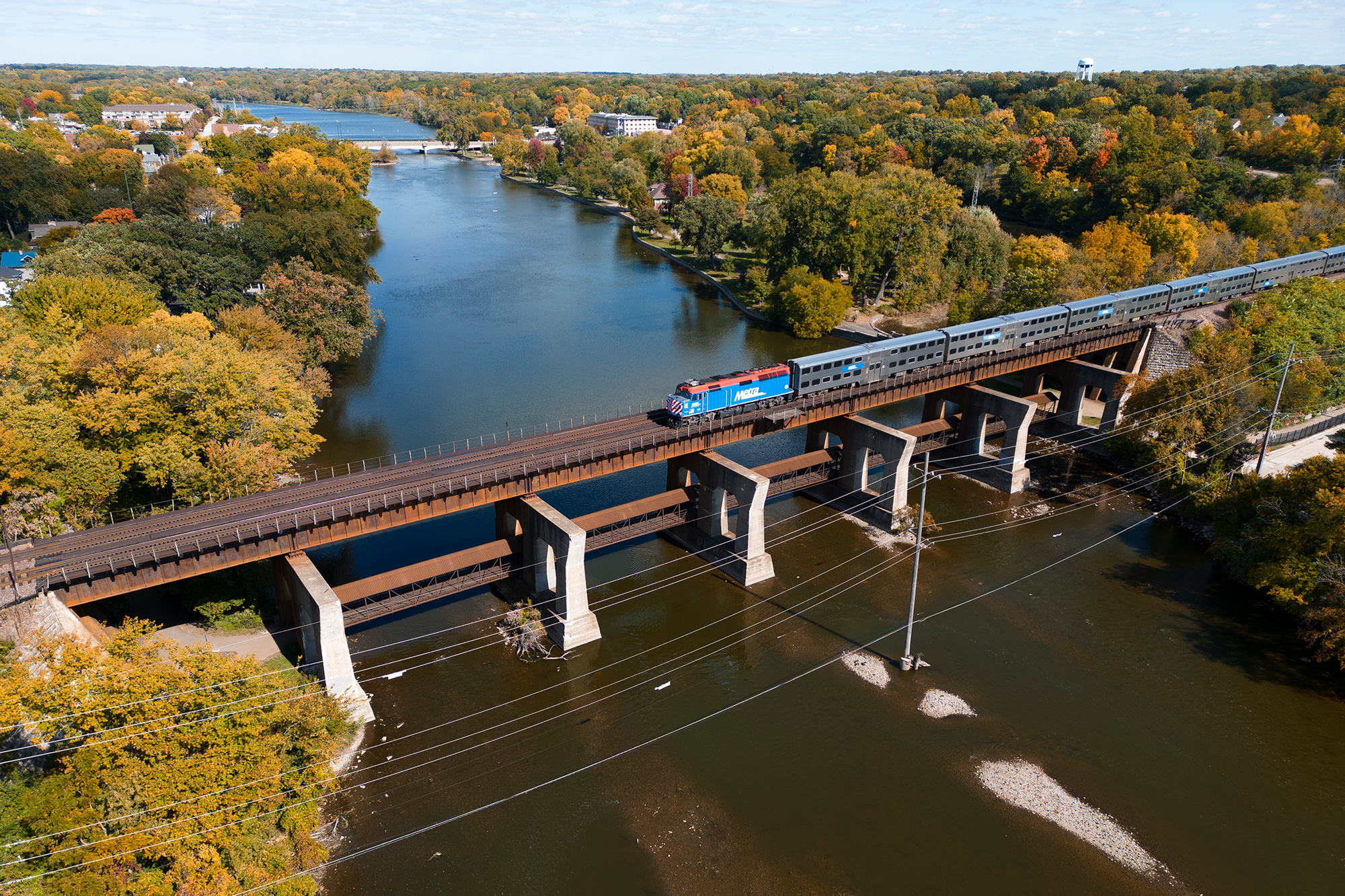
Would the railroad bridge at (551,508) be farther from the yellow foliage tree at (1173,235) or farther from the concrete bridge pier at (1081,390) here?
the yellow foliage tree at (1173,235)

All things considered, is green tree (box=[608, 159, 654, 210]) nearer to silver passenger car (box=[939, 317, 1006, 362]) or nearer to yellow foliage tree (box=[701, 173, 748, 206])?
yellow foliage tree (box=[701, 173, 748, 206])

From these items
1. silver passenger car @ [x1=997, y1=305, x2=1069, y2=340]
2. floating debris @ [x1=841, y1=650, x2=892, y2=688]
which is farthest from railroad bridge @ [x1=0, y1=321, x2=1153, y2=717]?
floating debris @ [x1=841, y1=650, x2=892, y2=688]

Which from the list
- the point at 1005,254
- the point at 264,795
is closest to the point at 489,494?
the point at 264,795

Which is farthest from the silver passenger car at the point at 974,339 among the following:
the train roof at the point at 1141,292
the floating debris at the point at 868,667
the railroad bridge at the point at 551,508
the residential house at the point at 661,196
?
the residential house at the point at 661,196

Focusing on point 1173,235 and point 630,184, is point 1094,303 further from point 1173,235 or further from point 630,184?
point 630,184

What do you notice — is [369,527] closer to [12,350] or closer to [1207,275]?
[12,350]

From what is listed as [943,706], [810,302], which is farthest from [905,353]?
[810,302]
